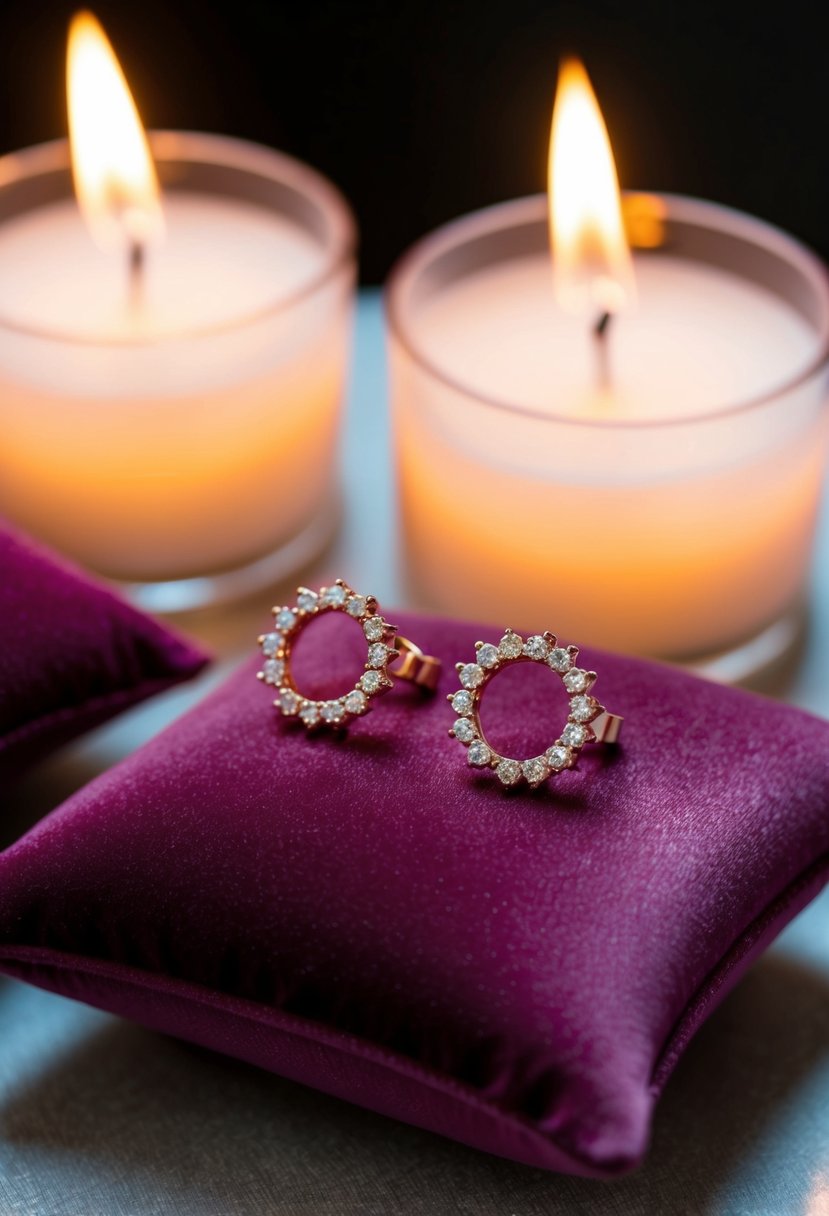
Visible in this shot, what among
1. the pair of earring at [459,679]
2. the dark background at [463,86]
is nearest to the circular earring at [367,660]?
the pair of earring at [459,679]

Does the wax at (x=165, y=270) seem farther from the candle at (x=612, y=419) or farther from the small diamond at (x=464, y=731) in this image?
the small diamond at (x=464, y=731)

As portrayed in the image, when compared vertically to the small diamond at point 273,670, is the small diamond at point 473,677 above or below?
above

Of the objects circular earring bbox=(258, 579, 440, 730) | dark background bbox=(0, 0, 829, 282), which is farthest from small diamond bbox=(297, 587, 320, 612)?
dark background bbox=(0, 0, 829, 282)

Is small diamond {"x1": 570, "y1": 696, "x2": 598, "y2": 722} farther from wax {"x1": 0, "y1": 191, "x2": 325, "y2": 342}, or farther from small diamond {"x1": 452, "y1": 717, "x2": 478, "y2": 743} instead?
wax {"x1": 0, "y1": 191, "x2": 325, "y2": 342}

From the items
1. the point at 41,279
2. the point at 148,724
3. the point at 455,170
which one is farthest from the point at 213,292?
A: the point at 455,170

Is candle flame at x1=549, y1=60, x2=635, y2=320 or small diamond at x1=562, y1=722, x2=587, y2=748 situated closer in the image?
small diamond at x1=562, y1=722, x2=587, y2=748

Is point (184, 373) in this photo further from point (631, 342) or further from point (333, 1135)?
point (333, 1135)
